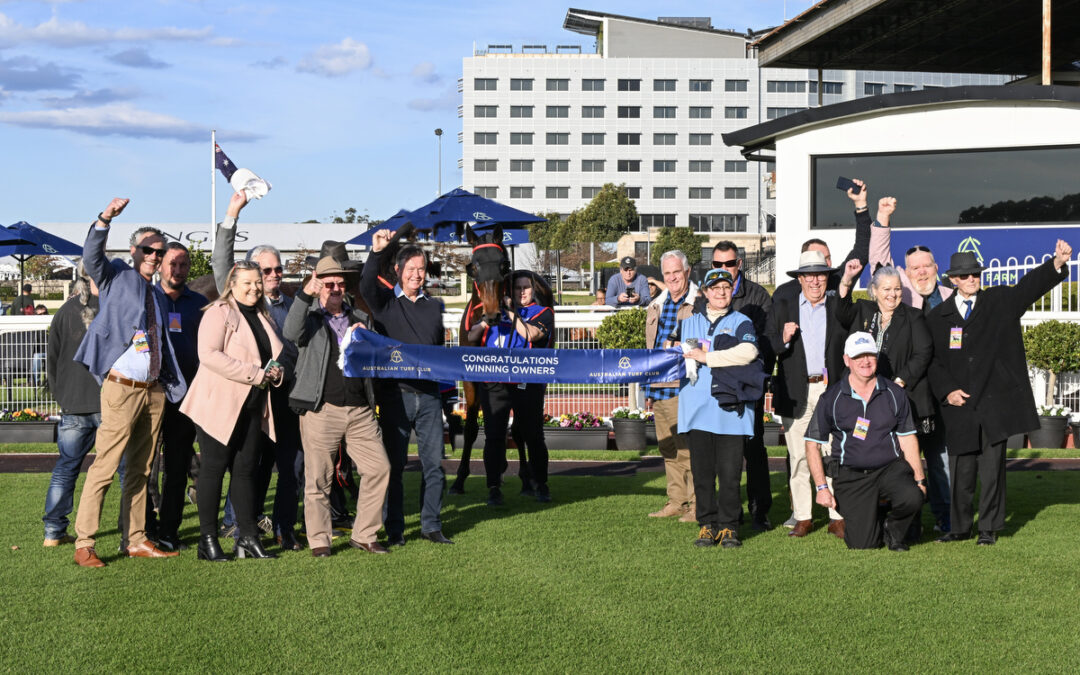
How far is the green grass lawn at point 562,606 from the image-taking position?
16.9 ft

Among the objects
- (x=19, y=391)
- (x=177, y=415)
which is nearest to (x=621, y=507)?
(x=177, y=415)

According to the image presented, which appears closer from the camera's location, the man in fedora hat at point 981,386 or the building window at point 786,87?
the man in fedora hat at point 981,386

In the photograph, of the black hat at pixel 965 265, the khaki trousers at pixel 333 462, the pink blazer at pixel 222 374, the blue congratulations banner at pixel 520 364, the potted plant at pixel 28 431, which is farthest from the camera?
the potted plant at pixel 28 431

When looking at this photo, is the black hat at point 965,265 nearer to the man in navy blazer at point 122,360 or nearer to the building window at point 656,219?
the man in navy blazer at point 122,360

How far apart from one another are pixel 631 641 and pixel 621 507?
146 inches

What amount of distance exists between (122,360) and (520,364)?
8.81 feet

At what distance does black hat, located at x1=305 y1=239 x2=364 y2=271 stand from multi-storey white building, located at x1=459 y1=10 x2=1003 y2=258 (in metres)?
83.0

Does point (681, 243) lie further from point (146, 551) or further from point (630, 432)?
point (146, 551)

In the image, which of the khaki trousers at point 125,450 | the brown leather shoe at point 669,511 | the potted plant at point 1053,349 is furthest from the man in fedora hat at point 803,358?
the potted plant at point 1053,349

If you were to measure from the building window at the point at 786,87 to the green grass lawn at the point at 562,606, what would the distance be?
87.4 m

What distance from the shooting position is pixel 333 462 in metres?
7.39

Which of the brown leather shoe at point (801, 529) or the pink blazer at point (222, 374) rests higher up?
the pink blazer at point (222, 374)

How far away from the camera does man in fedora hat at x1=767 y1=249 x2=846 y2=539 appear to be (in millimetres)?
7867

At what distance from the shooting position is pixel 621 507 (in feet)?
29.9
